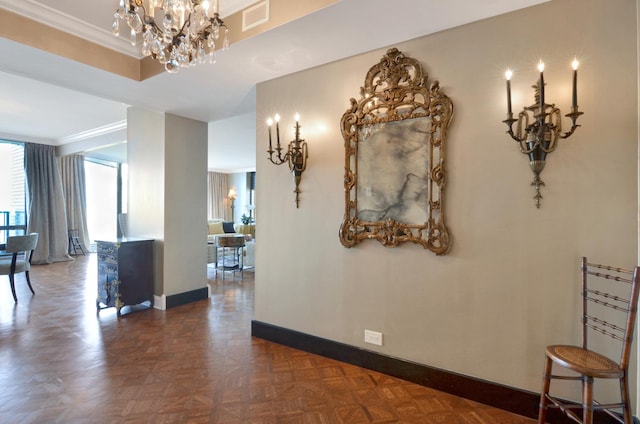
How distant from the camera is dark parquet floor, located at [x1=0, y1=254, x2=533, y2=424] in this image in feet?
6.52

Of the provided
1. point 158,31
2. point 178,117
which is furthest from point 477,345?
point 178,117

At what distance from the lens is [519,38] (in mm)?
1971

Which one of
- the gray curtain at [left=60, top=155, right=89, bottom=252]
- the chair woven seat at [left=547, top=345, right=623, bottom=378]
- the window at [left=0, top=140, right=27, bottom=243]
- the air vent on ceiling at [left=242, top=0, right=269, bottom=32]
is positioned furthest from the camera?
the gray curtain at [left=60, top=155, right=89, bottom=252]

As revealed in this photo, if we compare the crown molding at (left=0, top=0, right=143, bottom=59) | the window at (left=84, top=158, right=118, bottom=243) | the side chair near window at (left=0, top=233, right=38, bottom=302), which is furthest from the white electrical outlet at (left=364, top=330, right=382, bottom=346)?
the window at (left=84, top=158, right=118, bottom=243)

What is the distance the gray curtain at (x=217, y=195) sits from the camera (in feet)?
39.4

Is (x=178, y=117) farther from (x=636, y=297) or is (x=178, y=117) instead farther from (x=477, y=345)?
(x=636, y=297)

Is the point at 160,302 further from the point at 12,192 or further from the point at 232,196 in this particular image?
the point at 232,196

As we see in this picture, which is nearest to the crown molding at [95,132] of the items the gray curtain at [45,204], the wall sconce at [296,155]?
the gray curtain at [45,204]

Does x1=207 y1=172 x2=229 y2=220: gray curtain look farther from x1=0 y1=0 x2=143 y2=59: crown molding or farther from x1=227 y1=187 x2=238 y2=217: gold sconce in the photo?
x1=0 y1=0 x2=143 y2=59: crown molding

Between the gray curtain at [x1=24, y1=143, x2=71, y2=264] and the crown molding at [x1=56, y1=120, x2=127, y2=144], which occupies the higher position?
the crown molding at [x1=56, y1=120, x2=127, y2=144]

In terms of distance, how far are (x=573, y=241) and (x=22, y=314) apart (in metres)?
5.61

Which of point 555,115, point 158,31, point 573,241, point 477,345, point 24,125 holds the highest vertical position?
point 24,125

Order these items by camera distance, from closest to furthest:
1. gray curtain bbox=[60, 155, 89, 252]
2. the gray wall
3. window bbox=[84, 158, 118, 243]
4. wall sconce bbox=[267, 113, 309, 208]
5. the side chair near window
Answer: the gray wall
wall sconce bbox=[267, 113, 309, 208]
the side chair near window
gray curtain bbox=[60, 155, 89, 252]
window bbox=[84, 158, 118, 243]

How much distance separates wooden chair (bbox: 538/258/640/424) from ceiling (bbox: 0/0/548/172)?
1.66 m
